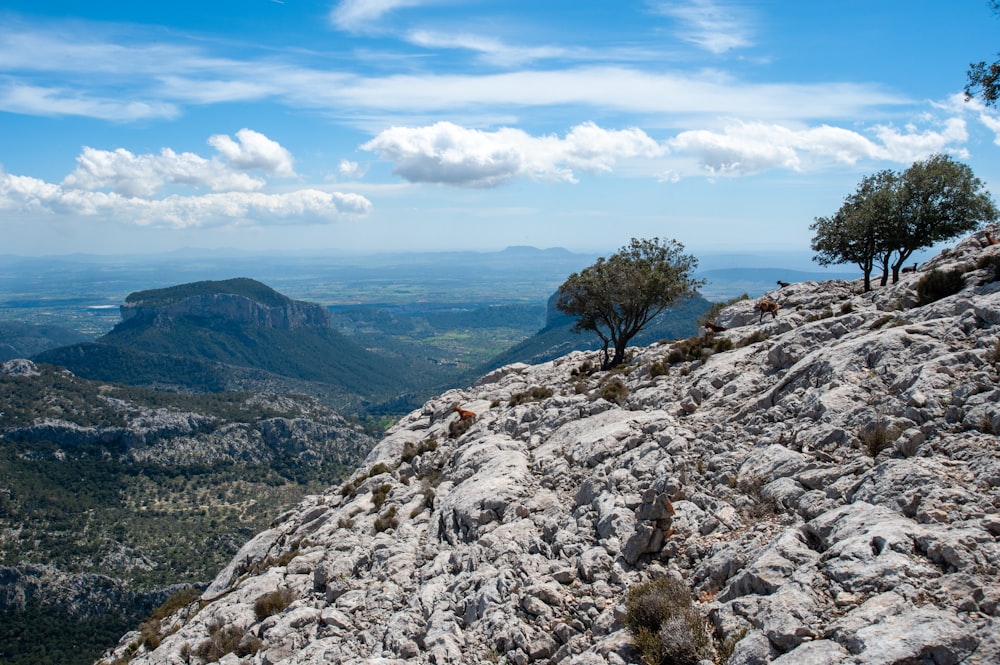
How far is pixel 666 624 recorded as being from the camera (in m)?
8.96

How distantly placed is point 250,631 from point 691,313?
192m

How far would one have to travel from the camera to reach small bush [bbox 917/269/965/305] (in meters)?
17.4

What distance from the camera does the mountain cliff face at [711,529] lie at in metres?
7.93

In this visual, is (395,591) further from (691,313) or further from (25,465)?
(691,313)

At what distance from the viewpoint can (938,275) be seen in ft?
59.3

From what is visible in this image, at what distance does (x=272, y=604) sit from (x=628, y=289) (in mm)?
22532

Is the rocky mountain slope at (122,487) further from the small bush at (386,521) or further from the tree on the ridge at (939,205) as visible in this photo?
the tree on the ridge at (939,205)

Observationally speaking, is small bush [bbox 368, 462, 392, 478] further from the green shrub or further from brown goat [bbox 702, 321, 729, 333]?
the green shrub

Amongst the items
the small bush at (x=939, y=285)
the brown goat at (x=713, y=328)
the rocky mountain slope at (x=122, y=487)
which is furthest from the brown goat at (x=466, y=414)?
the rocky mountain slope at (x=122, y=487)

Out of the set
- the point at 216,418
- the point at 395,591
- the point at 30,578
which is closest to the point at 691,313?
the point at 216,418

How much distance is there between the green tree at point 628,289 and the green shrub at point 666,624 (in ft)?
67.0

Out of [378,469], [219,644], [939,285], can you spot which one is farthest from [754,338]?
[219,644]

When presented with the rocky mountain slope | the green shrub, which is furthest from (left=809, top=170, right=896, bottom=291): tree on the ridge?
the rocky mountain slope

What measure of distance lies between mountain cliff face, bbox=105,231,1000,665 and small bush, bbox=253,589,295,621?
6 cm
